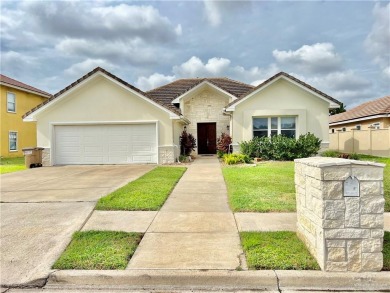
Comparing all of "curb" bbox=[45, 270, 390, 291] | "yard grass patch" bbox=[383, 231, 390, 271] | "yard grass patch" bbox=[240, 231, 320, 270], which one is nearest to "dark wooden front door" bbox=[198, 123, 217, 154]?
"yard grass patch" bbox=[240, 231, 320, 270]

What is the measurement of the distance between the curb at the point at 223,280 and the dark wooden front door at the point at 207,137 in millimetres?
18878

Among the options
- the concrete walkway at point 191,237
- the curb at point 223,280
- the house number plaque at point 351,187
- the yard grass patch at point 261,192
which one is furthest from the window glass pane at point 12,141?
the house number plaque at point 351,187

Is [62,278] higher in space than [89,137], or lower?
lower

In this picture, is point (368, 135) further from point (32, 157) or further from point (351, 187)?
point (32, 157)

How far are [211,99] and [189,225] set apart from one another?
17.5 meters

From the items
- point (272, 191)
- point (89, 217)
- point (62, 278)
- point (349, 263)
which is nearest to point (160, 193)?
point (89, 217)

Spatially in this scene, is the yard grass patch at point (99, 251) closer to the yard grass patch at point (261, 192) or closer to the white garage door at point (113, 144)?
the yard grass patch at point (261, 192)

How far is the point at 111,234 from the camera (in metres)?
5.10

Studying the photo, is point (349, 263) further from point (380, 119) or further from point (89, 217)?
point (380, 119)

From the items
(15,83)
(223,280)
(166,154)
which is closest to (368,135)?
(166,154)

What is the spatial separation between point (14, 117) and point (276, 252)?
89.2ft

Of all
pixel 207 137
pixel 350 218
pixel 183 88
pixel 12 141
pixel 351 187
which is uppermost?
pixel 183 88

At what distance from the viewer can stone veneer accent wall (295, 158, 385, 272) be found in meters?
3.80

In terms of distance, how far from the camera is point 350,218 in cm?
383
